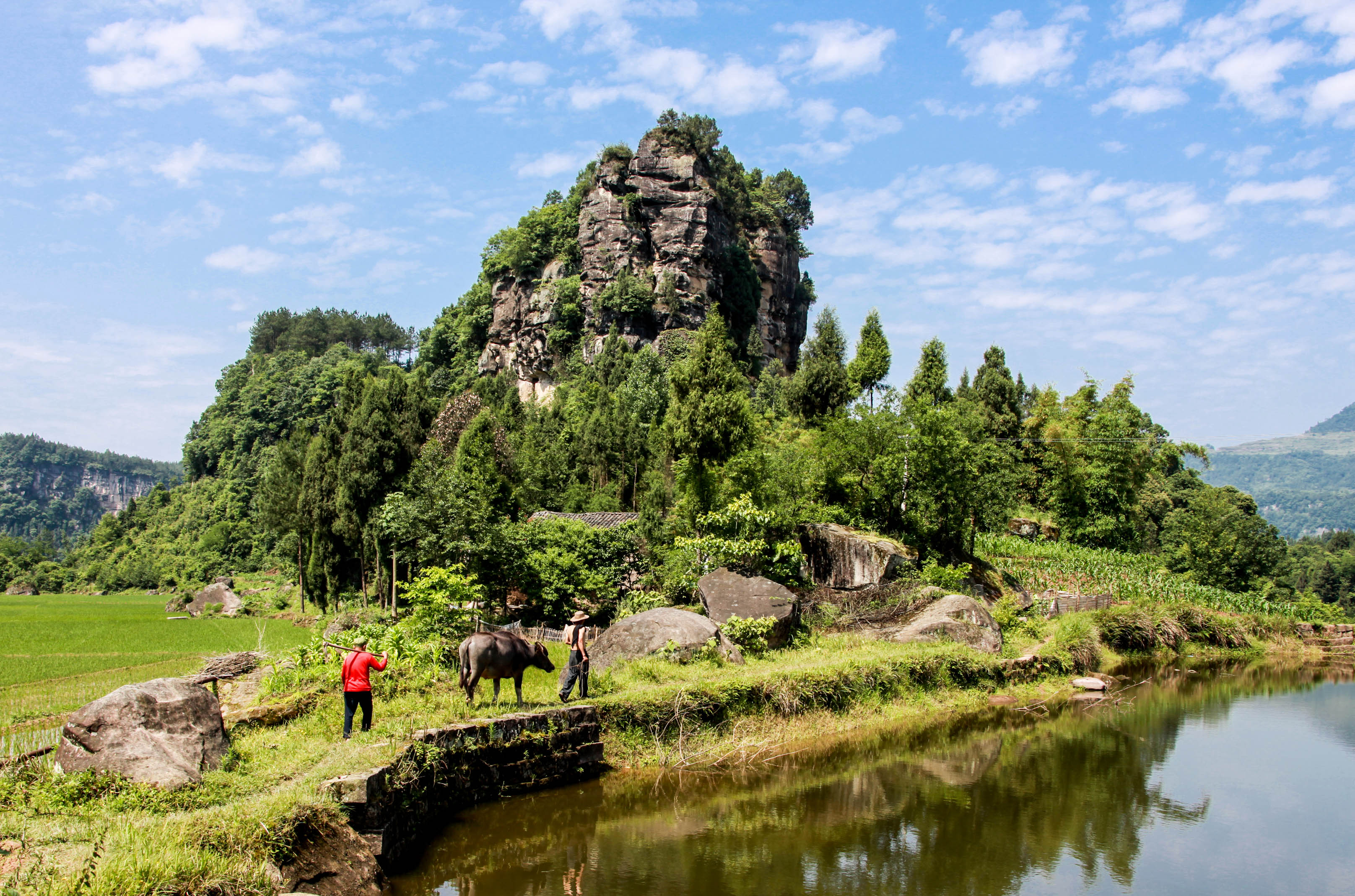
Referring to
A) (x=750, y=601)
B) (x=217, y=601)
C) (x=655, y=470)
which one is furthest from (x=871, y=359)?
(x=217, y=601)

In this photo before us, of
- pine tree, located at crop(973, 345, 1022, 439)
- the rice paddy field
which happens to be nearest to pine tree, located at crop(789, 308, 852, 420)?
pine tree, located at crop(973, 345, 1022, 439)

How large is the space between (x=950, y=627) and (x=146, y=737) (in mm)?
16919

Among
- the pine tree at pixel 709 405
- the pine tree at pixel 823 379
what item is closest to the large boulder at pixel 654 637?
the pine tree at pixel 709 405

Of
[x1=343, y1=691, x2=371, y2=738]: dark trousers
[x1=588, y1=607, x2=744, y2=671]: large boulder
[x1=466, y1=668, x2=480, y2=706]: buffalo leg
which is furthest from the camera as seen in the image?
[x1=588, y1=607, x2=744, y2=671]: large boulder

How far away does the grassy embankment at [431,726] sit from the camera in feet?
22.1

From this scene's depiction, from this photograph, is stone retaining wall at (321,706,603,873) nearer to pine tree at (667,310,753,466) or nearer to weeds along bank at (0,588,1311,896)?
weeds along bank at (0,588,1311,896)

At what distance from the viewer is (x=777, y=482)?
25.4 m

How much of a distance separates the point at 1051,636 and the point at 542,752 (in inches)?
679

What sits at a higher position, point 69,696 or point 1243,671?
point 69,696

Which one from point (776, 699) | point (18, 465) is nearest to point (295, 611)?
point (776, 699)

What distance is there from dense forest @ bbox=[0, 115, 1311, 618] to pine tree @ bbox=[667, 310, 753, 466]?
69mm

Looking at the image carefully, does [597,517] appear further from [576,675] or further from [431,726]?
[431,726]

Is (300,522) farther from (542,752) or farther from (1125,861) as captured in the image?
(1125,861)

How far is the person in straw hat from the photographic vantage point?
12.3m
